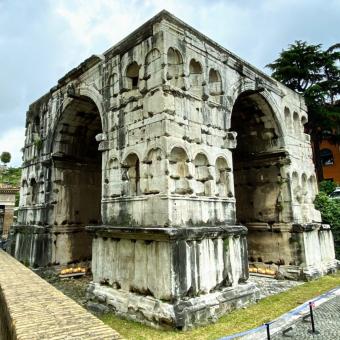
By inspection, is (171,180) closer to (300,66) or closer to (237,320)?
(237,320)

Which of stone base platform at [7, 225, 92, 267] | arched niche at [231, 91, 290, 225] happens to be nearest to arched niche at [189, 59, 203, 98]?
arched niche at [231, 91, 290, 225]

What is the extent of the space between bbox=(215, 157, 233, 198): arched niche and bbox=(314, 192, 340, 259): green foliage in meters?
6.64

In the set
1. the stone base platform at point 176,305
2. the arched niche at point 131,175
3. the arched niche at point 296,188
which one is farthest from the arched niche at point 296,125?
the arched niche at point 131,175

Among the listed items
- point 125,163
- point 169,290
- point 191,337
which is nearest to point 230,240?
point 169,290

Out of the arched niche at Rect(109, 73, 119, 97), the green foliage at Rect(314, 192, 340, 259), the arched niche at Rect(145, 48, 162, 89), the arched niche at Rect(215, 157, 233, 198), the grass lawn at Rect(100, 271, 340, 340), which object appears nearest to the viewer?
the grass lawn at Rect(100, 271, 340, 340)

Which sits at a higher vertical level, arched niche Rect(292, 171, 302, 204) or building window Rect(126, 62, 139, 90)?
building window Rect(126, 62, 139, 90)

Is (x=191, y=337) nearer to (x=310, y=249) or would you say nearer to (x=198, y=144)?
(x=198, y=144)

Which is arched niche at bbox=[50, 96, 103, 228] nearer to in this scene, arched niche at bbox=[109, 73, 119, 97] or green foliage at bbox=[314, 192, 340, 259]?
arched niche at bbox=[109, 73, 119, 97]

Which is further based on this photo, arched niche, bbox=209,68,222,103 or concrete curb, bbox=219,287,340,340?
arched niche, bbox=209,68,222,103

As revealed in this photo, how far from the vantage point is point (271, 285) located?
31.6 feet

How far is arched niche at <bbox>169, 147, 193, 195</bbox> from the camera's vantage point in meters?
7.07

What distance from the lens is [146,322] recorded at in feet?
21.0

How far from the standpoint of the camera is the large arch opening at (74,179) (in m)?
11.6

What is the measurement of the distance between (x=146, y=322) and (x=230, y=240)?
2.81 metres
